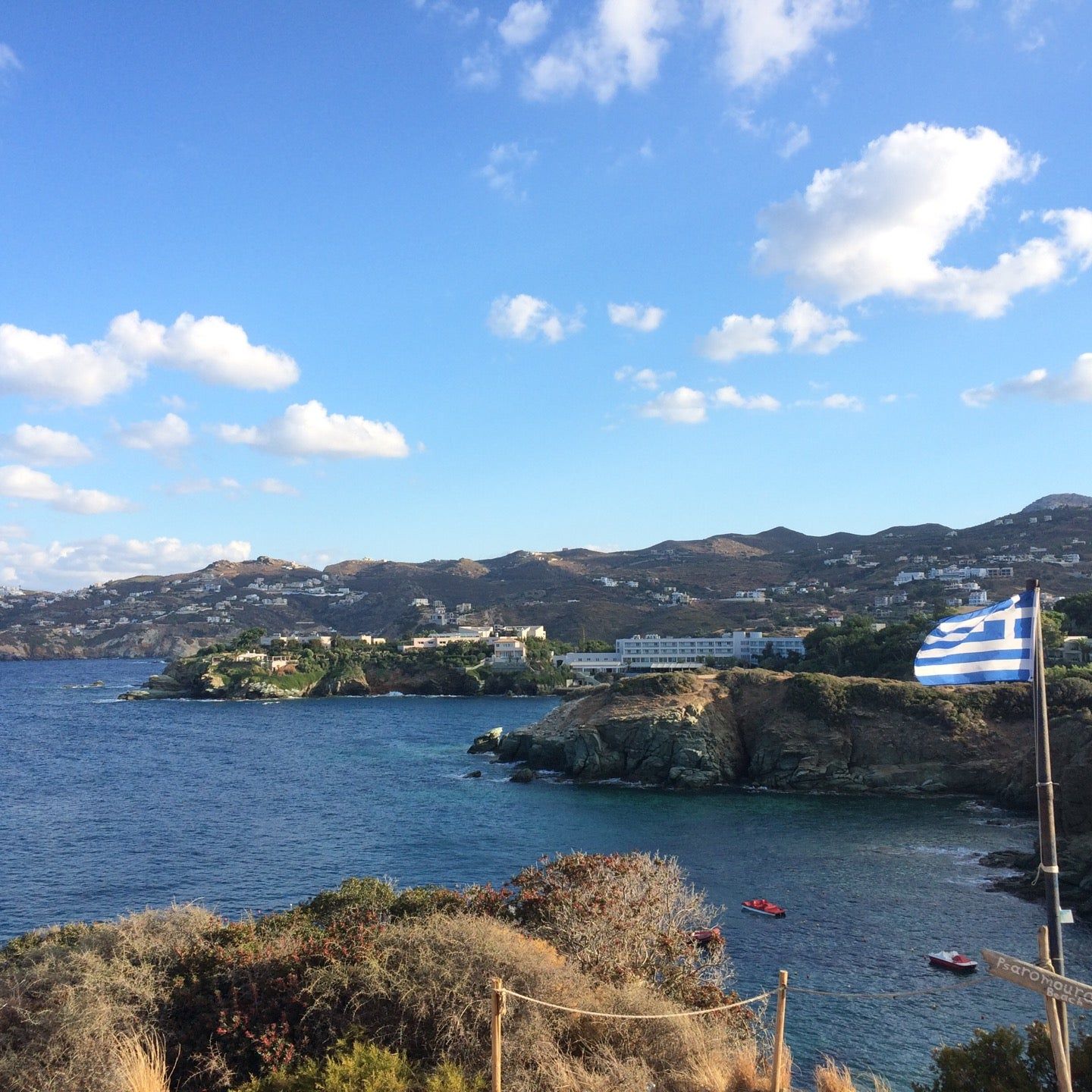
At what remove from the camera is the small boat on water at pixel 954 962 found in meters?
24.9

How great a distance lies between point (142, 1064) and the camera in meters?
9.66

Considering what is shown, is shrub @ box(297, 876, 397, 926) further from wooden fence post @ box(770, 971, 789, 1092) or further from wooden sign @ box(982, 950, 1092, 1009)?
wooden sign @ box(982, 950, 1092, 1009)

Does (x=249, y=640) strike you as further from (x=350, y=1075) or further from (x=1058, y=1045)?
(x=1058, y=1045)

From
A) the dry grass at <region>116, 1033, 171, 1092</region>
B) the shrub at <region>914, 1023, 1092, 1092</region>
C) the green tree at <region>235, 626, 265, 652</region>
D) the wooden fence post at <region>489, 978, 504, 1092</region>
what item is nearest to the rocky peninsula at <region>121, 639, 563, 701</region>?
the green tree at <region>235, 626, 265, 652</region>

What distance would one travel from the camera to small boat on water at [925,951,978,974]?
979 inches

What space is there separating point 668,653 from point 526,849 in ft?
289

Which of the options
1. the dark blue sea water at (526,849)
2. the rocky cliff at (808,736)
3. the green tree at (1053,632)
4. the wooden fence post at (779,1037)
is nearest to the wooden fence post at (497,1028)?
the wooden fence post at (779,1037)

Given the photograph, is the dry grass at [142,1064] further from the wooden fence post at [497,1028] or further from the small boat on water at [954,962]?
the small boat on water at [954,962]

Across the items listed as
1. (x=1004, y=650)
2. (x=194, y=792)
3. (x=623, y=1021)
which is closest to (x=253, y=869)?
(x=194, y=792)

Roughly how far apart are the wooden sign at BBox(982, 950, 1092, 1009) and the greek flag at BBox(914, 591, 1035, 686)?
3.47 meters

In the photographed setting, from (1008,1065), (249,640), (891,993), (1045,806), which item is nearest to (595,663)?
(249,640)

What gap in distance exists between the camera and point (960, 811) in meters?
46.0

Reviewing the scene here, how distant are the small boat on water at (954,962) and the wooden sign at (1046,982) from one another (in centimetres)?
2055

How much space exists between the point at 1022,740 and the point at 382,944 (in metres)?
51.4
